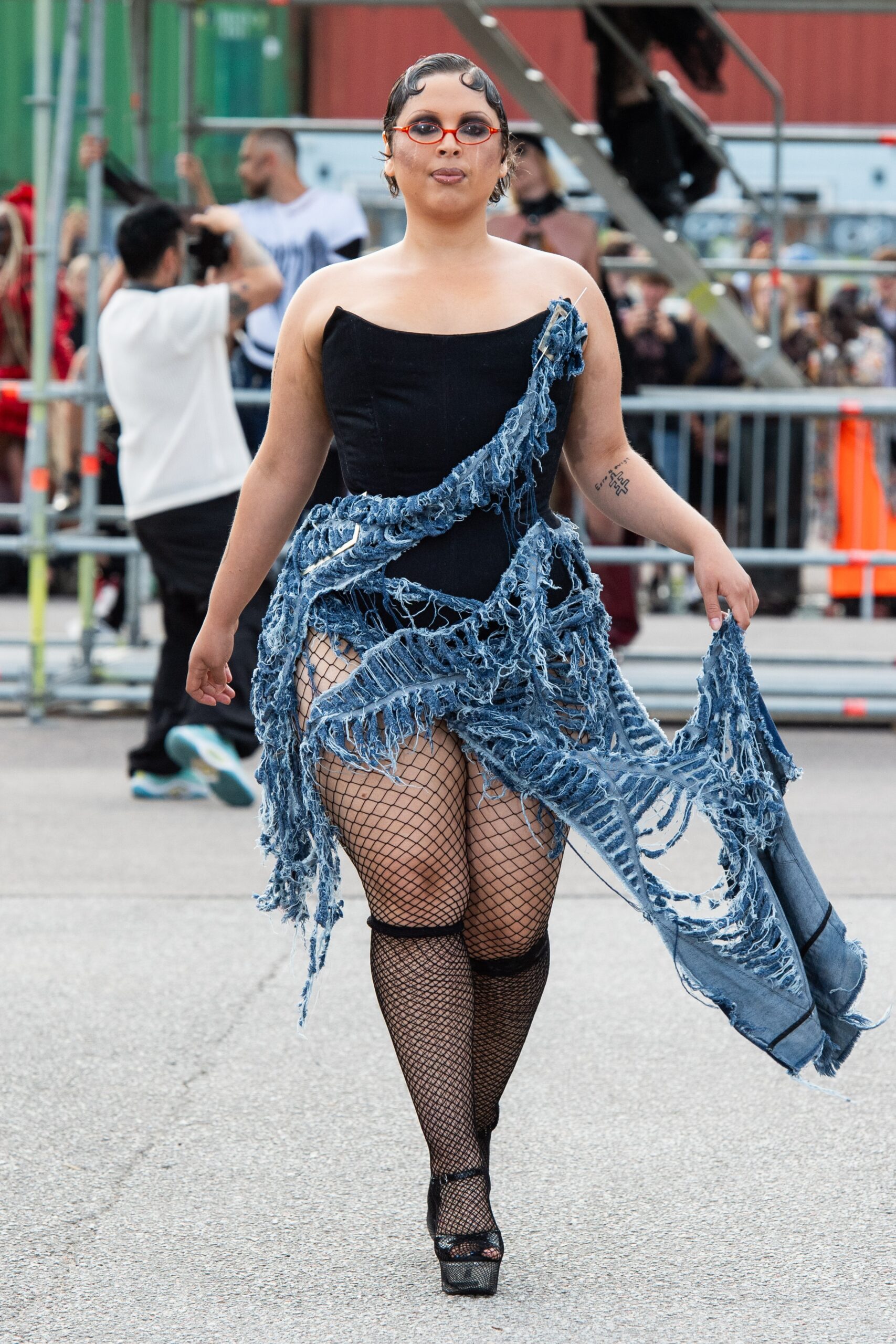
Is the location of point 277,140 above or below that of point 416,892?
above

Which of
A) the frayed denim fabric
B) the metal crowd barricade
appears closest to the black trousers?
the metal crowd barricade

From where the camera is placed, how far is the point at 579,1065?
13.3 feet

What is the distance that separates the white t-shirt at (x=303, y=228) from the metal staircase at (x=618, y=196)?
1388 mm

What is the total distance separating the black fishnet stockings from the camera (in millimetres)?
2914

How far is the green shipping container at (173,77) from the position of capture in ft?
50.2

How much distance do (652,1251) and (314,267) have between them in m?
5.75

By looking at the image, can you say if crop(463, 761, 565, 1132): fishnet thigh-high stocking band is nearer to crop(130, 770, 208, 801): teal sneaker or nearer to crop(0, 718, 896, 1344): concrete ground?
crop(0, 718, 896, 1344): concrete ground

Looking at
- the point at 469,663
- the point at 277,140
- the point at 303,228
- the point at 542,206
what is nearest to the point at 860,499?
the point at 542,206

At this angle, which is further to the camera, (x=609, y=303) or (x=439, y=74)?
(x=609, y=303)

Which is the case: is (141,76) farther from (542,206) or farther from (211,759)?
(211,759)

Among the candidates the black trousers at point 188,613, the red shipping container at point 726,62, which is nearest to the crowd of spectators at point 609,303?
the black trousers at point 188,613

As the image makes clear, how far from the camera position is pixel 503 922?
304cm

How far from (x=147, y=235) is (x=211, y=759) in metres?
1.73

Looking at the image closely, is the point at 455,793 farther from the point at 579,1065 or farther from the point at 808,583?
the point at 808,583
